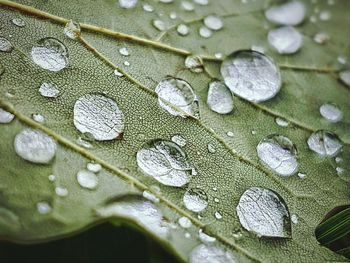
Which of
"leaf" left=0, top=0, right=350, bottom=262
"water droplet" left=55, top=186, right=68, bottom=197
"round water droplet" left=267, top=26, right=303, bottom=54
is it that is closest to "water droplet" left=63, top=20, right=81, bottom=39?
"leaf" left=0, top=0, right=350, bottom=262

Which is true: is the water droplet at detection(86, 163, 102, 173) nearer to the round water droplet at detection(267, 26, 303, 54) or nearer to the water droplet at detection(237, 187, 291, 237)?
the water droplet at detection(237, 187, 291, 237)

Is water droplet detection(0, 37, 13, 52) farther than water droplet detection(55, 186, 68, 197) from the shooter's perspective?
Yes

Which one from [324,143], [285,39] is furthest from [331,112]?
[285,39]

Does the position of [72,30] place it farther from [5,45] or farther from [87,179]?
[87,179]

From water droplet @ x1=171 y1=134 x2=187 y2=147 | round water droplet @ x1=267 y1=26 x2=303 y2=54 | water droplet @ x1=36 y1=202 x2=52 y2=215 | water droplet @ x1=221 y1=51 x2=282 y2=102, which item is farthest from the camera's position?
round water droplet @ x1=267 y1=26 x2=303 y2=54

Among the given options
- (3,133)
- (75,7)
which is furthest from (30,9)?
(3,133)
